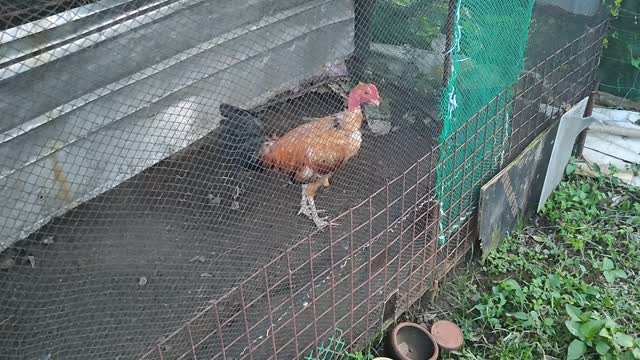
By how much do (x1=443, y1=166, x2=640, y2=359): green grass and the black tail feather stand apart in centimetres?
153

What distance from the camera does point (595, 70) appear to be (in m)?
4.33

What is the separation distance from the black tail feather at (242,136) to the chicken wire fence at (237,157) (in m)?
0.02

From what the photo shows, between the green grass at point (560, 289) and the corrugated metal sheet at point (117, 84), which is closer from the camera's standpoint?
the green grass at point (560, 289)

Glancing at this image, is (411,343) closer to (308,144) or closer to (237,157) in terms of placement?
(308,144)

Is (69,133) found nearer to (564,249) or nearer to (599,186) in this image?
(564,249)

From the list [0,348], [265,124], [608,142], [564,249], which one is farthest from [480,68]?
[0,348]

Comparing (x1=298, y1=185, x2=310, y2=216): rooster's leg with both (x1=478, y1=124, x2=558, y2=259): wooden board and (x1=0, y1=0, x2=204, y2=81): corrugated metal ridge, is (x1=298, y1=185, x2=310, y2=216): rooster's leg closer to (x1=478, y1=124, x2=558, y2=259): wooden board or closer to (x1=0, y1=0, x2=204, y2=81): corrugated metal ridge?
(x1=478, y1=124, x2=558, y2=259): wooden board

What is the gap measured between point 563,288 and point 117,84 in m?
3.05

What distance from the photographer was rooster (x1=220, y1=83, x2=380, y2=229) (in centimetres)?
382

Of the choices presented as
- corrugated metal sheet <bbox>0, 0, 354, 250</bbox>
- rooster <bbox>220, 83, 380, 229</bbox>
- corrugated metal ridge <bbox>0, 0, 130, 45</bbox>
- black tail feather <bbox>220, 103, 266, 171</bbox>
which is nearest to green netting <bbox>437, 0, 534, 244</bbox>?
rooster <bbox>220, 83, 380, 229</bbox>

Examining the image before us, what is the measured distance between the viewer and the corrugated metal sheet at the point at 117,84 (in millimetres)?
3482

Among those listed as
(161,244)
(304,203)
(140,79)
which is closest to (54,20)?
(140,79)

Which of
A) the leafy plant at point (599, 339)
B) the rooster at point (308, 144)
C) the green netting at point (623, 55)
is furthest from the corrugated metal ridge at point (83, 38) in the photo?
the green netting at point (623, 55)

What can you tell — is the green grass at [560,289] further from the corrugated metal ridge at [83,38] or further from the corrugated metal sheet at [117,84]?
the corrugated metal ridge at [83,38]
